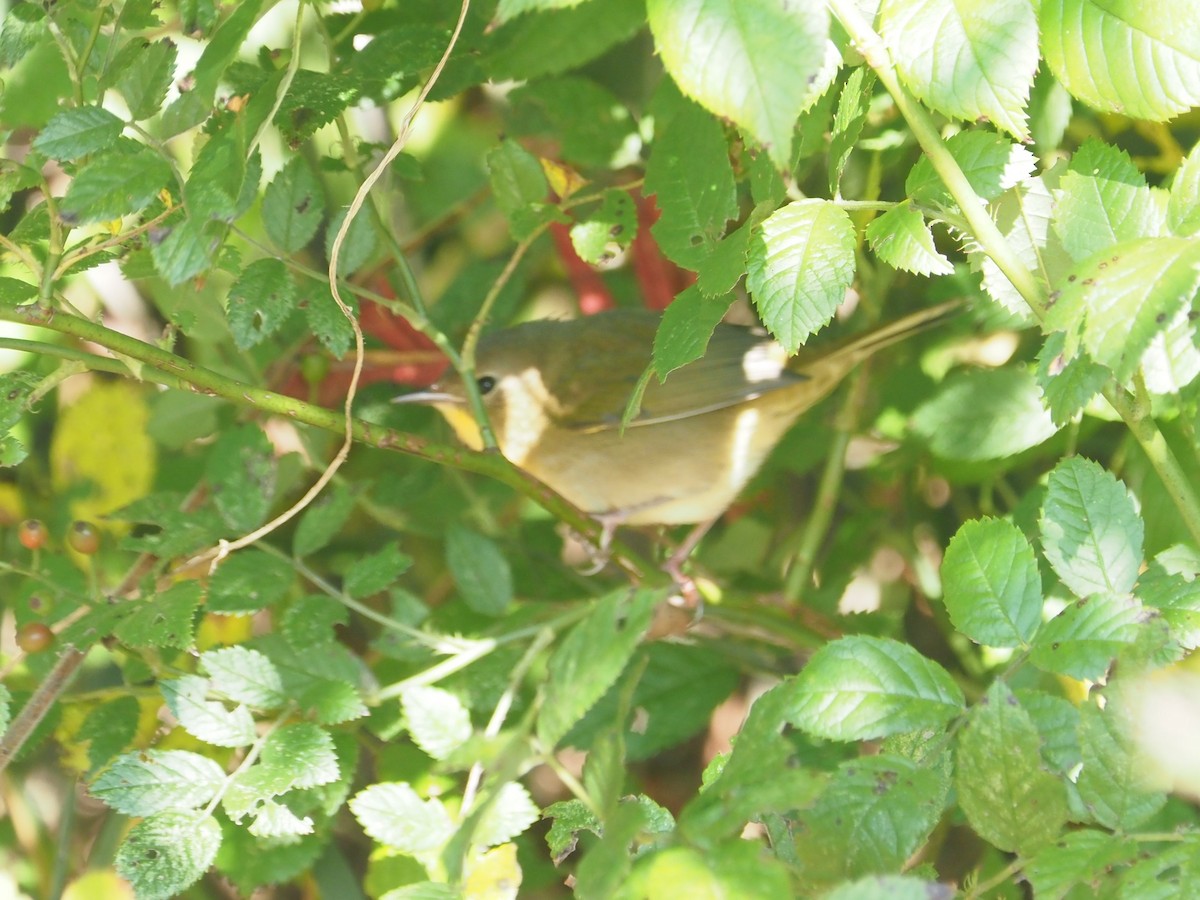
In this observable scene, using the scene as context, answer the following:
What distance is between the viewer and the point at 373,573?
1.85m

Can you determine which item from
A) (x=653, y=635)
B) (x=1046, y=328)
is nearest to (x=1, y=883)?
Answer: (x=653, y=635)

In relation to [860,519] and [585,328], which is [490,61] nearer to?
[585,328]

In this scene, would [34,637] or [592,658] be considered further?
[34,637]

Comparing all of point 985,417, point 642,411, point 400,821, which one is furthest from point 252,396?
point 642,411

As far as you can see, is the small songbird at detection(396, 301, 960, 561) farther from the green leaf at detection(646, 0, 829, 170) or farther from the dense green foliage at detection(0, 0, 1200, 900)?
the green leaf at detection(646, 0, 829, 170)

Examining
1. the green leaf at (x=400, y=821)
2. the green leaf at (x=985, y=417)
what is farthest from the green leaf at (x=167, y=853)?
the green leaf at (x=985, y=417)

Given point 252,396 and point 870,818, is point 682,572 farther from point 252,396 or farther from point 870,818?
point 870,818

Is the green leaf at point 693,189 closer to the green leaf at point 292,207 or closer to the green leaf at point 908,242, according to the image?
the green leaf at point 908,242

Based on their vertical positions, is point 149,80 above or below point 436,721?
above

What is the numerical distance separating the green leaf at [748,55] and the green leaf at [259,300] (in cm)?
84

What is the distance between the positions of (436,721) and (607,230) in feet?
2.75

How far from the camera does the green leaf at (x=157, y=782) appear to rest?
1.39 meters

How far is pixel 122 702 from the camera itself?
1900 mm

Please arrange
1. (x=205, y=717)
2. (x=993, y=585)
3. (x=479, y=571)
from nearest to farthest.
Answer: (x=993, y=585) < (x=205, y=717) < (x=479, y=571)
